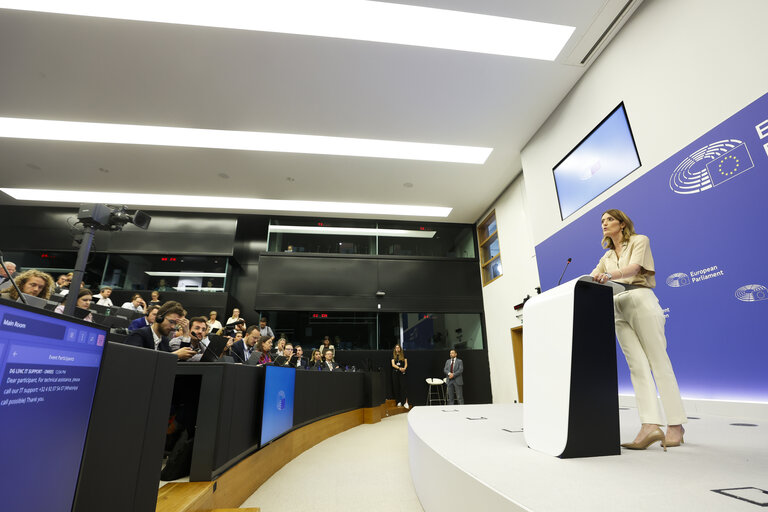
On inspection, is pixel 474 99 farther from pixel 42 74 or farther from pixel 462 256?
pixel 42 74

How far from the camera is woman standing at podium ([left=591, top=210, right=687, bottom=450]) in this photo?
156 centimetres

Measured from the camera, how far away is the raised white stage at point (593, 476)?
2.98 feet

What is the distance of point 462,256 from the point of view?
357 inches

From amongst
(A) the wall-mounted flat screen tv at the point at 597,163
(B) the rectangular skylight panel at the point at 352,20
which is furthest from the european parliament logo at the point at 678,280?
(B) the rectangular skylight panel at the point at 352,20

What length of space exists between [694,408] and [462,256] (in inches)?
239

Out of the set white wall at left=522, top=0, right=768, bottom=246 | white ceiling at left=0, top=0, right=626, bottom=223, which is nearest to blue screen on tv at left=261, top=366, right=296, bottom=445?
white ceiling at left=0, top=0, right=626, bottom=223

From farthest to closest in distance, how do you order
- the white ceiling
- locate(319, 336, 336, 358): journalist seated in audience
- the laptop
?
locate(319, 336, 336, 358): journalist seated in audience
the white ceiling
the laptop

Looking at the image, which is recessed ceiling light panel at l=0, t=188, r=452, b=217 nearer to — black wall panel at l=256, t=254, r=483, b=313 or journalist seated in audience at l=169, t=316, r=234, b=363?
black wall panel at l=256, t=254, r=483, b=313

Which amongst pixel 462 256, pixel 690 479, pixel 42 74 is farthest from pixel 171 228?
pixel 690 479

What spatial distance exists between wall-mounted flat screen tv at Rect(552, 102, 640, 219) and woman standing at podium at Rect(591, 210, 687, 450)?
285 cm

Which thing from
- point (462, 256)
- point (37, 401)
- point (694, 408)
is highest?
point (462, 256)

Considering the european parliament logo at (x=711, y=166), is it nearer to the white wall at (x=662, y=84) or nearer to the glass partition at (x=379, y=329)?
the white wall at (x=662, y=84)

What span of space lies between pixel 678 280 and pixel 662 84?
1.99 metres

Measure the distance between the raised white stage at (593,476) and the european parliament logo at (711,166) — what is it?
6.80 ft
